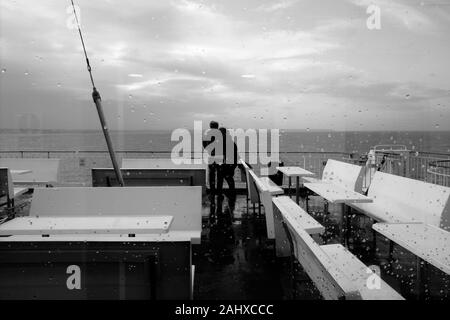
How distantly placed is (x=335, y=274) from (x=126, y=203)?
1.98m

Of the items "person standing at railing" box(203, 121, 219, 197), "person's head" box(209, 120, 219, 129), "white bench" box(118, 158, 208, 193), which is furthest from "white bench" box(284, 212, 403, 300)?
"person's head" box(209, 120, 219, 129)

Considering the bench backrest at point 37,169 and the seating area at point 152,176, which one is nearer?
the seating area at point 152,176

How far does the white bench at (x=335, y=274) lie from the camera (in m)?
1.33

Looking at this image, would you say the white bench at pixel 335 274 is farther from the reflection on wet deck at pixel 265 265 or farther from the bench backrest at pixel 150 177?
the bench backrest at pixel 150 177

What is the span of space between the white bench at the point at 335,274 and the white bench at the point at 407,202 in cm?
99

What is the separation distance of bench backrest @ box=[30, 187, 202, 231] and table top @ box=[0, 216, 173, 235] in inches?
16.2

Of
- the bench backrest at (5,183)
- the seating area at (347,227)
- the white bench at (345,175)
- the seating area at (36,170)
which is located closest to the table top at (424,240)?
the seating area at (347,227)

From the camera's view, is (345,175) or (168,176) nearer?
(168,176)

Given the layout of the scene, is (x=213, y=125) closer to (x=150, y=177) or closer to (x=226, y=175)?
(x=226, y=175)

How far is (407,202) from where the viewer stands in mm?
3572

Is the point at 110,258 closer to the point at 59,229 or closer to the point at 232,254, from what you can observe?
the point at 59,229

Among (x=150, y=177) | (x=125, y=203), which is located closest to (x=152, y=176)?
(x=150, y=177)
